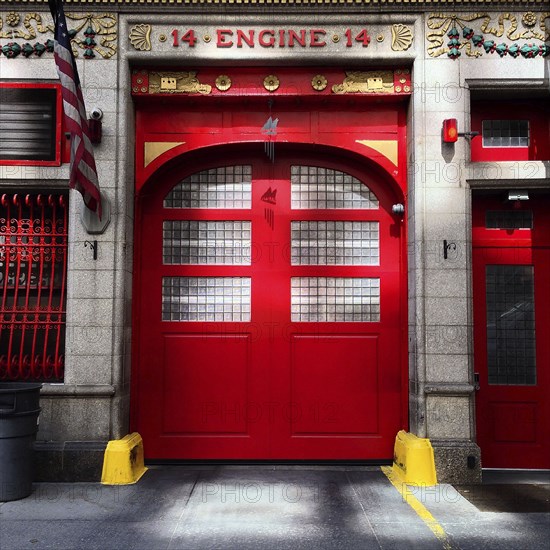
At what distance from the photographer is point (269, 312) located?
7352mm

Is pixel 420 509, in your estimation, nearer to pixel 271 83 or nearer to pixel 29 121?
pixel 271 83

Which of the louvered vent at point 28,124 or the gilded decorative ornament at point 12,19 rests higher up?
the gilded decorative ornament at point 12,19

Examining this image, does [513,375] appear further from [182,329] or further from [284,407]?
[182,329]

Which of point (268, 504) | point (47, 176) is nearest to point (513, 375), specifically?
point (268, 504)

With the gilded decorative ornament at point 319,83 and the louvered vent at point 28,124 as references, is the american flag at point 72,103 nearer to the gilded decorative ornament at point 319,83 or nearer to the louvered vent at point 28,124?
the louvered vent at point 28,124

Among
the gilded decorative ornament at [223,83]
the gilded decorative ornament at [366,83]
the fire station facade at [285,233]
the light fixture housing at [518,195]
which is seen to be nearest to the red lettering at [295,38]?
the fire station facade at [285,233]

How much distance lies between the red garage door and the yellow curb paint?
51 cm

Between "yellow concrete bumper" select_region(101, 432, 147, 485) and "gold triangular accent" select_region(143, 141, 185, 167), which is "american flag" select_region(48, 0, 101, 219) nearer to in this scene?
"gold triangular accent" select_region(143, 141, 185, 167)

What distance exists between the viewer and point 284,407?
7.25 metres

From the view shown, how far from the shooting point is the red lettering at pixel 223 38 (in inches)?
277

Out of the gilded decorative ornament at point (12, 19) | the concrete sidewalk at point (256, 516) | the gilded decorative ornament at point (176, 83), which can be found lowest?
the concrete sidewalk at point (256, 516)

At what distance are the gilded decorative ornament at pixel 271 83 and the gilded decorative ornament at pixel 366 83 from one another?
0.71 metres

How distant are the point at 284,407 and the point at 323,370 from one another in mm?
675

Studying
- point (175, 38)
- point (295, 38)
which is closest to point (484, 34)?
point (295, 38)
